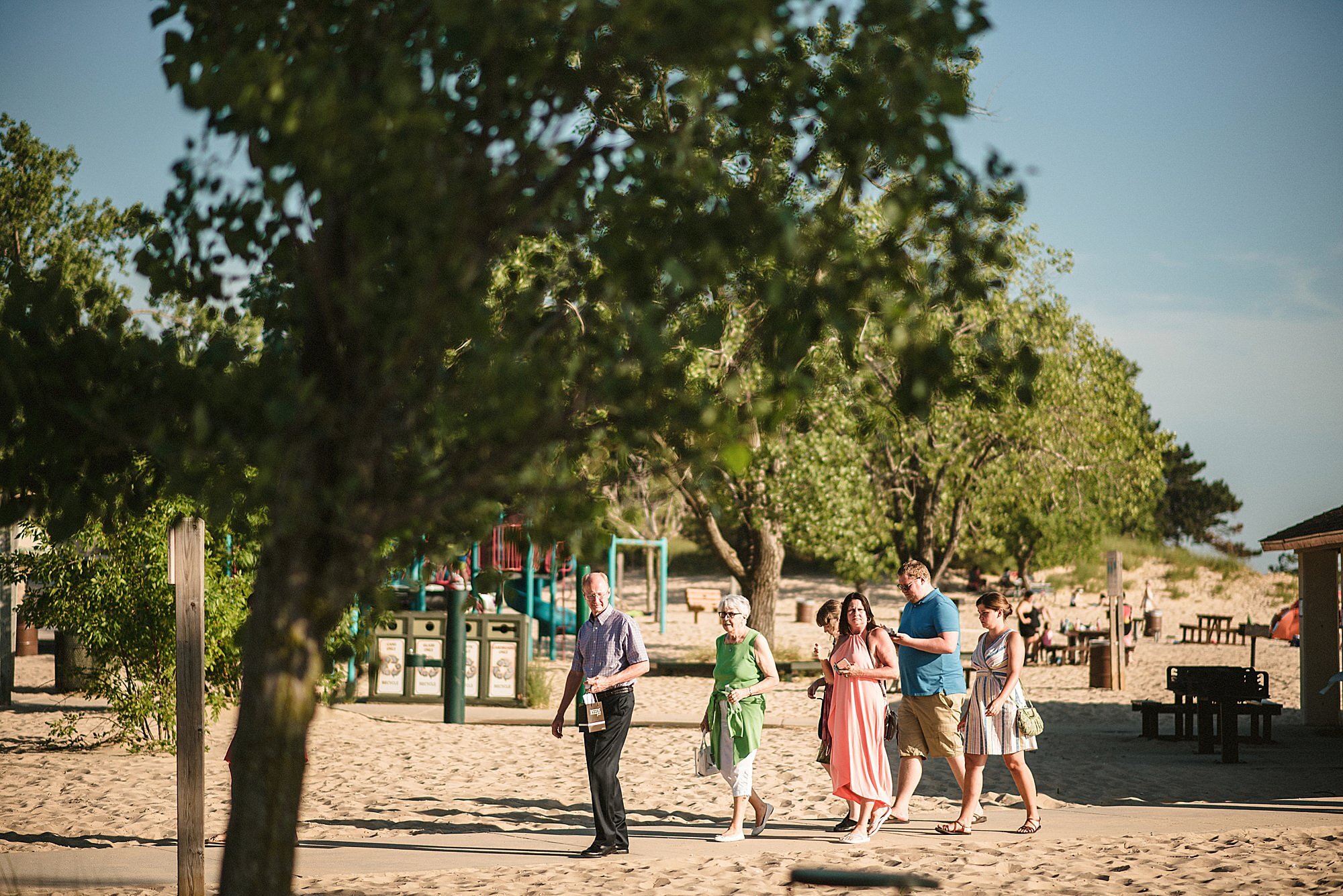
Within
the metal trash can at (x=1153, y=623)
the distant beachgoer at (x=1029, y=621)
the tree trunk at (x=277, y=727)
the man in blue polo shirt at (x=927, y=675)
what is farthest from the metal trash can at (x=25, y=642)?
the metal trash can at (x=1153, y=623)

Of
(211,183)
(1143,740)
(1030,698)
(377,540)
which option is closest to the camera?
(377,540)

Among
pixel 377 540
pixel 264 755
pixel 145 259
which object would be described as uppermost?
pixel 145 259

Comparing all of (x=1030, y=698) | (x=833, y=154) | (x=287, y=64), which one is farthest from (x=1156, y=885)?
(x=1030, y=698)

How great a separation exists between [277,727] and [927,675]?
557cm

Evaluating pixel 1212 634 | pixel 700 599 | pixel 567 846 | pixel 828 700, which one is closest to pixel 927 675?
pixel 828 700

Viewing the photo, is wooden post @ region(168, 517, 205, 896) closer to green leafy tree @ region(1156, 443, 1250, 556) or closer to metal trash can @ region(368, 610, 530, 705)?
metal trash can @ region(368, 610, 530, 705)

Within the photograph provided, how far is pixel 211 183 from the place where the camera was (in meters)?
4.61

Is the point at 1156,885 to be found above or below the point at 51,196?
below

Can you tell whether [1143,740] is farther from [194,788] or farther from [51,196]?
[51,196]

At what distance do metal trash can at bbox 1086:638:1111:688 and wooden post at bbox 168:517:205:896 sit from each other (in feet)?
62.6

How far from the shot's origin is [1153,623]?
1442 inches

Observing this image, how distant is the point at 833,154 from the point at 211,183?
7.34ft

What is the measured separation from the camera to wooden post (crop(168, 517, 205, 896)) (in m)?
6.68

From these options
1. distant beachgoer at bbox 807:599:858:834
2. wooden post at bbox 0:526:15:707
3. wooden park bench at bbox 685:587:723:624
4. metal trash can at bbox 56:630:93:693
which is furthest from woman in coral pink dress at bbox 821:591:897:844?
wooden park bench at bbox 685:587:723:624
